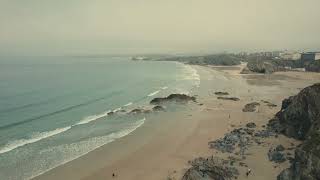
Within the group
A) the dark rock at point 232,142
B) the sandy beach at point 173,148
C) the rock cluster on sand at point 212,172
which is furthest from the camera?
the dark rock at point 232,142

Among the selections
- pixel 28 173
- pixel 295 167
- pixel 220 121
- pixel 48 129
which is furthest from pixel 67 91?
pixel 295 167

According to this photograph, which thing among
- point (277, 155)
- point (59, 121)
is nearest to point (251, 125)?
point (277, 155)

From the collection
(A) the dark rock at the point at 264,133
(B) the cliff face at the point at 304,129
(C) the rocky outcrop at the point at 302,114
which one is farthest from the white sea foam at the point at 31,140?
(C) the rocky outcrop at the point at 302,114

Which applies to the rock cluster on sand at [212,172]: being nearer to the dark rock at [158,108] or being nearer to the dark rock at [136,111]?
the dark rock at [136,111]

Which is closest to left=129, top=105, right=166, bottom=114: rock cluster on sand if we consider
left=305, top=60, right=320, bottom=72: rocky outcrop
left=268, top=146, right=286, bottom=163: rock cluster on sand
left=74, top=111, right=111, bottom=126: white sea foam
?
Answer: left=74, top=111, right=111, bottom=126: white sea foam

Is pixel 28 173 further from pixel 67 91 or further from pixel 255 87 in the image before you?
pixel 255 87

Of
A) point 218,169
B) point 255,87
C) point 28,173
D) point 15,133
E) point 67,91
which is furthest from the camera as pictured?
point 255,87
